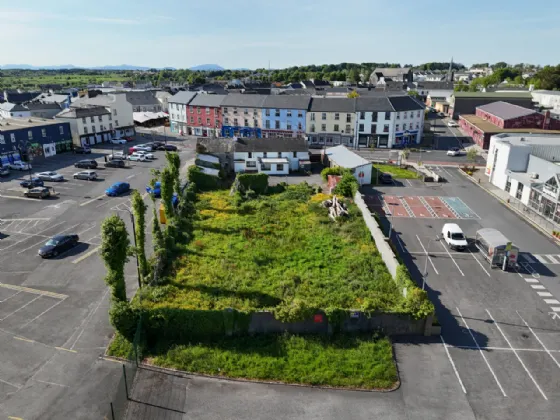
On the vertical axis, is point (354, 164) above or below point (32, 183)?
above

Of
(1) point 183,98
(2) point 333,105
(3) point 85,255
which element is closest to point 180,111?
(1) point 183,98

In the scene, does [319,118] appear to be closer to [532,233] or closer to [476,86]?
[532,233]

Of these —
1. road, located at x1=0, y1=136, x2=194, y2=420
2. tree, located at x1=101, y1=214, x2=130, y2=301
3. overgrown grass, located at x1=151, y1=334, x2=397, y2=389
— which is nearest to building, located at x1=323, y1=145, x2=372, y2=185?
road, located at x1=0, y1=136, x2=194, y2=420

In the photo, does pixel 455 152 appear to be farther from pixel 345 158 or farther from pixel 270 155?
pixel 270 155

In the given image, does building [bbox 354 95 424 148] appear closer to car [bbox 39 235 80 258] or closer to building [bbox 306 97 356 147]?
building [bbox 306 97 356 147]

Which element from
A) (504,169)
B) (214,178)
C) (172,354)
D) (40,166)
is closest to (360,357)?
(172,354)

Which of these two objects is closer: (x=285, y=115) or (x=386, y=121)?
(x=386, y=121)

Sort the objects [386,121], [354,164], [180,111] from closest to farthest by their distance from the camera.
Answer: [354,164] → [386,121] → [180,111]
